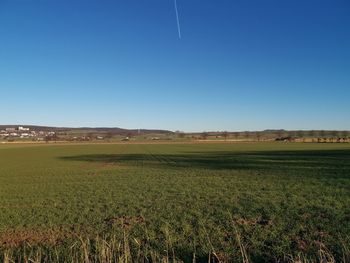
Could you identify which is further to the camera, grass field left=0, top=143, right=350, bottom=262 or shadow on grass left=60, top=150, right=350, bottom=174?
shadow on grass left=60, top=150, right=350, bottom=174

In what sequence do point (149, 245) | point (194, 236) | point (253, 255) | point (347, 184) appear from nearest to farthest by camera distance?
point (253, 255) < point (149, 245) < point (194, 236) < point (347, 184)

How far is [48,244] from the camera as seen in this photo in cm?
1105

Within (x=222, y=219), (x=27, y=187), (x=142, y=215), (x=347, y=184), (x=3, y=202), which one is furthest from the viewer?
(x=27, y=187)

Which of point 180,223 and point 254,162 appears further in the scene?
point 254,162

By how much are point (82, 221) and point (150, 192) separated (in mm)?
8603

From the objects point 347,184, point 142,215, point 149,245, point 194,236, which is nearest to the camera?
point 149,245

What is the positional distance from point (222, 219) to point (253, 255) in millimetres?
4484

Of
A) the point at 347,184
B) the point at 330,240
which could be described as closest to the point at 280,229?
the point at 330,240

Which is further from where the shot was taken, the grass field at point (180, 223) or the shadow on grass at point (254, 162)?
the shadow on grass at point (254, 162)

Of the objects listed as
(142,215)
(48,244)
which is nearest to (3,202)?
(142,215)

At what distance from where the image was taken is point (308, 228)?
1233cm

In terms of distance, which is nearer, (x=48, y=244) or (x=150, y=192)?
(x=48, y=244)

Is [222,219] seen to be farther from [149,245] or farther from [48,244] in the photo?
[48,244]

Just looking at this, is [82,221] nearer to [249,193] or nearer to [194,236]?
[194,236]
